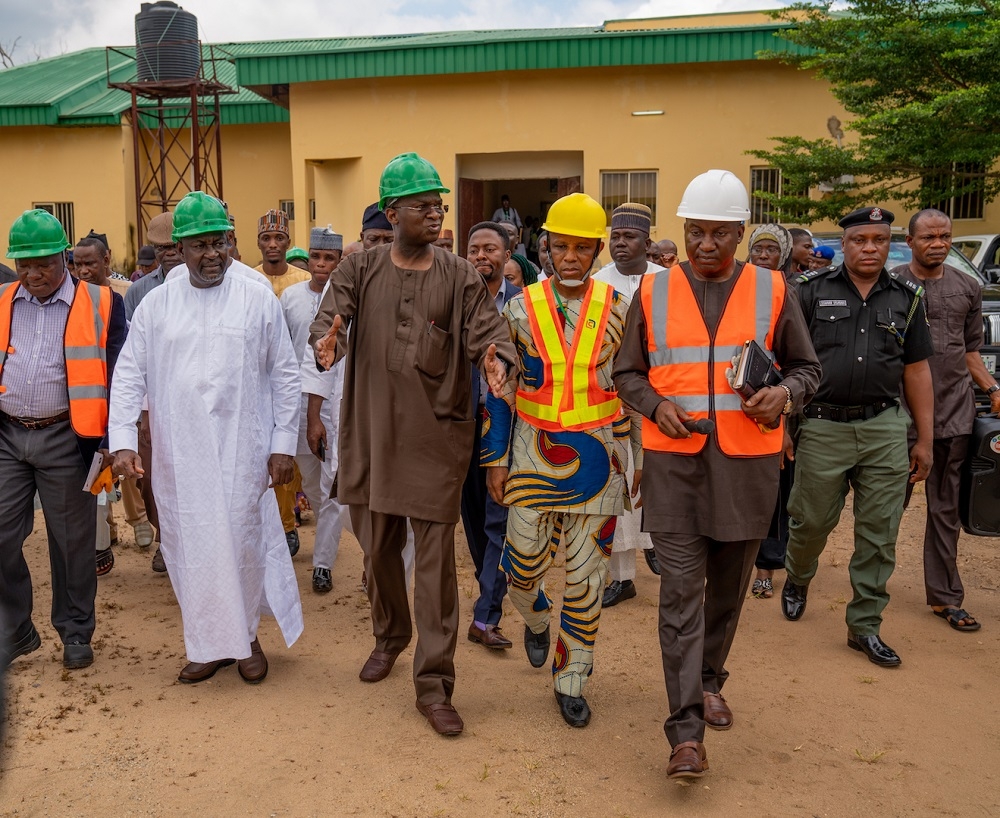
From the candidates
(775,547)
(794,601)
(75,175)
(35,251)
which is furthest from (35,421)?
(75,175)

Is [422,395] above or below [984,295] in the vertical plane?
below

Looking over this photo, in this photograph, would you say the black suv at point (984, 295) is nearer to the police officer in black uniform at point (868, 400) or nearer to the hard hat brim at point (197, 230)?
the police officer in black uniform at point (868, 400)

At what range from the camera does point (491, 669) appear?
206 inches

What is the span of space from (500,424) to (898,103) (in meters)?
13.4

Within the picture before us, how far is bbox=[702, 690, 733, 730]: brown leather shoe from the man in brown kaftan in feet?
3.58

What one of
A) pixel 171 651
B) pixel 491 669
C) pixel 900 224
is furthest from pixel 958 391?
pixel 900 224

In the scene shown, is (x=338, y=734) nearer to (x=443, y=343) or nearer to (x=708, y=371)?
(x=443, y=343)

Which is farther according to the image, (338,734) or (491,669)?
(491,669)

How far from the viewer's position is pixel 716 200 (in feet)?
13.2

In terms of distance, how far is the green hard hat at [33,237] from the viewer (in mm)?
5172

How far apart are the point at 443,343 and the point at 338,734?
173cm

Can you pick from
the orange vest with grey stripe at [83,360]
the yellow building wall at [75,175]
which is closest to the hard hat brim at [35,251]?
the orange vest with grey stripe at [83,360]

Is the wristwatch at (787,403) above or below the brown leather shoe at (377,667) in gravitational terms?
above

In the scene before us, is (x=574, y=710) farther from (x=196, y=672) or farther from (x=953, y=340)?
(x=953, y=340)
